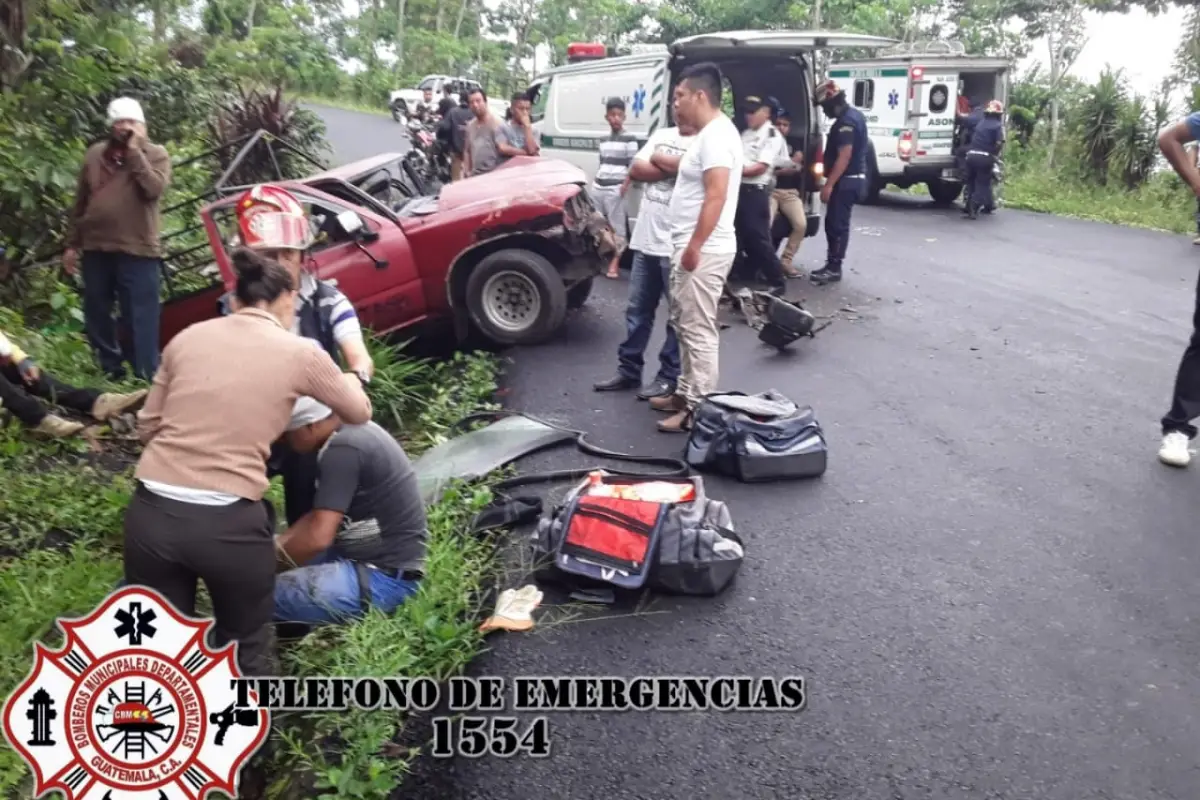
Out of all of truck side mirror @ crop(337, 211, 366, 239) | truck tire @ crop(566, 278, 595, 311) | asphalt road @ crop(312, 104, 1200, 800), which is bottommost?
asphalt road @ crop(312, 104, 1200, 800)

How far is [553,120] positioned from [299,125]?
5.04m

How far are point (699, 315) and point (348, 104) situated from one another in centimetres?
3360

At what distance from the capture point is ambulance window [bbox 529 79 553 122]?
37.3 ft

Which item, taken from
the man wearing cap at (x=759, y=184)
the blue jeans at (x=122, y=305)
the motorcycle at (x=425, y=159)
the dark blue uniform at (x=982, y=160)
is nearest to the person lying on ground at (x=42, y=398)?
the blue jeans at (x=122, y=305)

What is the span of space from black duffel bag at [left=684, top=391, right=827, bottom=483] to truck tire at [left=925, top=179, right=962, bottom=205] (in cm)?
1154

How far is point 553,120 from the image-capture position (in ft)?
36.7

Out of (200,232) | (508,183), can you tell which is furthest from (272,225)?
(508,183)

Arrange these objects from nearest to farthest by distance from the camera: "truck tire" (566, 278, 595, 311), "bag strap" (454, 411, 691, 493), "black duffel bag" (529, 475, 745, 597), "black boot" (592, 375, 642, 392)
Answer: "black duffel bag" (529, 475, 745, 597)
"bag strap" (454, 411, 691, 493)
"black boot" (592, 375, 642, 392)
"truck tire" (566, 278, 595, 311)

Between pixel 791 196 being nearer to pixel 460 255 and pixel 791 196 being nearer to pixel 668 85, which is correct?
pixel 668 85

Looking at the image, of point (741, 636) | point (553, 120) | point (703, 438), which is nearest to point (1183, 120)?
point (703, 438)

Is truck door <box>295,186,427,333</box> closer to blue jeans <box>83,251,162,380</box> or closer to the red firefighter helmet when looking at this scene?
blue jeans <box>83,251,162,380</box>

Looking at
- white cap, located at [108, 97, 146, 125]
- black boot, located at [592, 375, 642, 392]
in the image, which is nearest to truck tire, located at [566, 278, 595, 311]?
black boot, located at [592, 375, 642, 392]

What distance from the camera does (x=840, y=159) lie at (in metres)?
9.14

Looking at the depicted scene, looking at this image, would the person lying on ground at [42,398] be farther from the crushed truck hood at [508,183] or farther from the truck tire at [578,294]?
the truck tire at [578,294]
